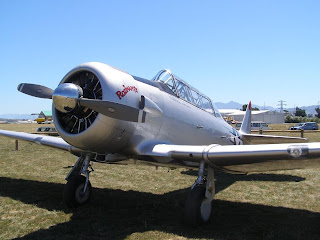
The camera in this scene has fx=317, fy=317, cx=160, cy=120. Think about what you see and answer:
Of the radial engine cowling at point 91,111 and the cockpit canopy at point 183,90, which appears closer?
the radial engine cowling at point 91,111

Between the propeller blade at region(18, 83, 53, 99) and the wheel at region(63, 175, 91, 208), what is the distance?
175 cm

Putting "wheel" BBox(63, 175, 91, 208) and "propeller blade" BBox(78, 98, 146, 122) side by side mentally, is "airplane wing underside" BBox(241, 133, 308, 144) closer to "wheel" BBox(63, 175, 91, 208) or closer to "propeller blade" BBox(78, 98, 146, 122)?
"wheel" BBox(63, 175, 91, 208)

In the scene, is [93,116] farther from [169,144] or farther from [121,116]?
[169,144]

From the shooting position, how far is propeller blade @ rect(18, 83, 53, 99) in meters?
5.68

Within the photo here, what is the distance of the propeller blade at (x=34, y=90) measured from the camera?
18.6 ft

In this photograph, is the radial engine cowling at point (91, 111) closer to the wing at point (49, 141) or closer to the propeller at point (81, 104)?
the propeller at point (81, 104)

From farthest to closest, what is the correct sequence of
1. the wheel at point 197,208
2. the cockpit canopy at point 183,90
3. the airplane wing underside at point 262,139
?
the airplane wing underside at point 262,139
the cockpit canopy at point 183,90
the wheel at point 197,208

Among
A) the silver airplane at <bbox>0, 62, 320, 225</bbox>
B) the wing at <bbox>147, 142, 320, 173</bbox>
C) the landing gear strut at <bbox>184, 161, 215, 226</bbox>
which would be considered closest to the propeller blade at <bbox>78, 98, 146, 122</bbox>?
the silver airplane at <bbox>0, 62, 320, 225</bbox>

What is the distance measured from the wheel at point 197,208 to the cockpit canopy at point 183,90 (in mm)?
2330

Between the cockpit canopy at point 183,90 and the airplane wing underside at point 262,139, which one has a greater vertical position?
the cockpit canopy at point 183,90

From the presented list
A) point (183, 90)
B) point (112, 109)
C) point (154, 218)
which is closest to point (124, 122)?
point (112, 109)

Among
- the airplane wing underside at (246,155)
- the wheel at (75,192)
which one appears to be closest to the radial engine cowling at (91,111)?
the airplane wing underside at (246,155)

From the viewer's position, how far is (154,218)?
18.1 ft

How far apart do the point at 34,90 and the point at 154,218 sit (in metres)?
3.13
